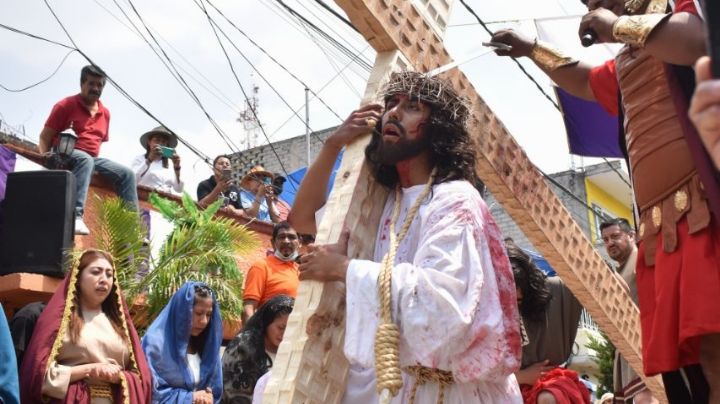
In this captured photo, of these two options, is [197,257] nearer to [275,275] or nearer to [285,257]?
[285,257]

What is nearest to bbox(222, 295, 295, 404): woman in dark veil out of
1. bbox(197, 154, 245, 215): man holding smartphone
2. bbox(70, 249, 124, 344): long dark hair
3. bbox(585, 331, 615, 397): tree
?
bbox(70, 249, 124, 344): long dark hair

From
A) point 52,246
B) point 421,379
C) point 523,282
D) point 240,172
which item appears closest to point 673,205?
point 421,379

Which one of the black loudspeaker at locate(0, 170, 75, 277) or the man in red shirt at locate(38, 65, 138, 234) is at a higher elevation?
the man in red shirt at locate(38, 65, 138, 234)

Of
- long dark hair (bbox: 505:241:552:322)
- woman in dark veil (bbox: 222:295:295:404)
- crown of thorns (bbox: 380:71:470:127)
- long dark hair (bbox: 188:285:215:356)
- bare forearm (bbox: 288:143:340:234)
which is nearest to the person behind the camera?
crown of thorns (bbox: 380:71:470:127)

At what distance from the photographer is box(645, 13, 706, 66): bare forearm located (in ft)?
8.54

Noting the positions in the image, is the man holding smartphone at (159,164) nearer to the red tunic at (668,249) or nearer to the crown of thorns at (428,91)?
the crown of thorns at (428,91)

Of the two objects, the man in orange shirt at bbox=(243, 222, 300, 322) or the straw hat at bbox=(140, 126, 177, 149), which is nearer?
the man in orange shirt at bbox=(243, 222, 300, 322)

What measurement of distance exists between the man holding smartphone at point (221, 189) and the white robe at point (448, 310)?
6.40 metres

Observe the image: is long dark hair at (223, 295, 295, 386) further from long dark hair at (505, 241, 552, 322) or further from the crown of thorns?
the crown of thorns

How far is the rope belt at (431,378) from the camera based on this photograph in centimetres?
286

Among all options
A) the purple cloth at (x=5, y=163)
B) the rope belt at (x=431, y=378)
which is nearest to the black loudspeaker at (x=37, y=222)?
the purple cloth at (x=5, y=163)

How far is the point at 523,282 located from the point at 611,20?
187 centimetres

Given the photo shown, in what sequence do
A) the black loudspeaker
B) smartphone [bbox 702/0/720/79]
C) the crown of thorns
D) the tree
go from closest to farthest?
smartphone [bbox 702/0/720/79] < the crown of thorns < the black loudspeaker < the tree

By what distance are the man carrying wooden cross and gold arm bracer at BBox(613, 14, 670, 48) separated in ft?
2.30
